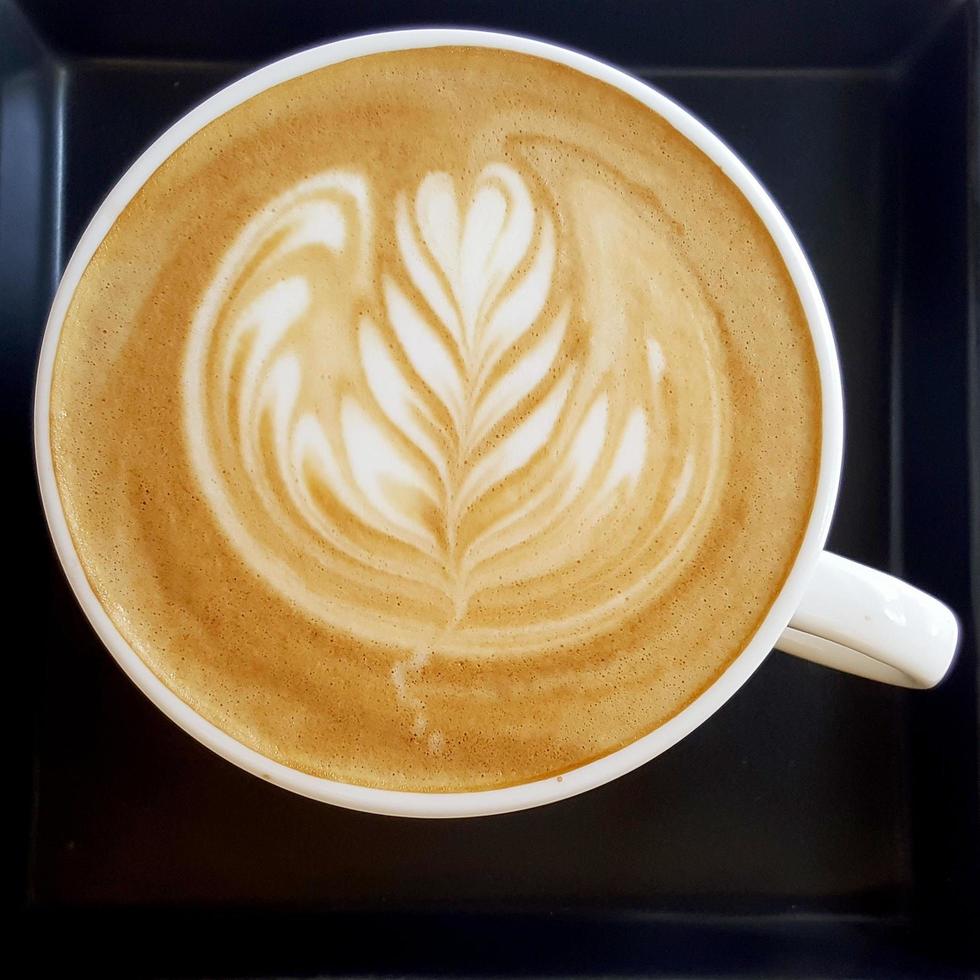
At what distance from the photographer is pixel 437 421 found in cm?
72

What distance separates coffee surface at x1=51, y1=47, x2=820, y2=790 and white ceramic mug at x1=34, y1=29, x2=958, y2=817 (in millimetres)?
10

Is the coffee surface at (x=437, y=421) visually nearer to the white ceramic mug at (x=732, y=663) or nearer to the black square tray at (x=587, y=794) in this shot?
the white ceramic mug at (x=732, y=663)

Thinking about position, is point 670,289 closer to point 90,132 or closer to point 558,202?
point 558,202

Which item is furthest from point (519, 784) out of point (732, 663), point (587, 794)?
point (587, 794)

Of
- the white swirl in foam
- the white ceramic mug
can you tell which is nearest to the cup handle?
the white ceramic mug

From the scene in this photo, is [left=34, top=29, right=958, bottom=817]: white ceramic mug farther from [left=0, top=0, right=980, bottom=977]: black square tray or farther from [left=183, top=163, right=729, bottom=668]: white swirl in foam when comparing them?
[left=0, top=0, right=980, bottom=977]: black square tray

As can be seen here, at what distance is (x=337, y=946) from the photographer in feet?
2.97

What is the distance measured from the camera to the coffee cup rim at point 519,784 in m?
0.69

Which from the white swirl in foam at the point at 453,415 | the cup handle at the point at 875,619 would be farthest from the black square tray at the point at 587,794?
the white swirl in foam at the point at 453,415

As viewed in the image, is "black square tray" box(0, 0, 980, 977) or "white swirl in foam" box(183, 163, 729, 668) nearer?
"white swirl in foam" box(183, 163, 729, 668)

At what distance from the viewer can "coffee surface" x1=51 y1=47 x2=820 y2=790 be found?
70 centimetres

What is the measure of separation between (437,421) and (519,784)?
0.27 m

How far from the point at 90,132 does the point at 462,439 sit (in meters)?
0.58

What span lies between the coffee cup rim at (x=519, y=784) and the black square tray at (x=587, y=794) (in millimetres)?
262
